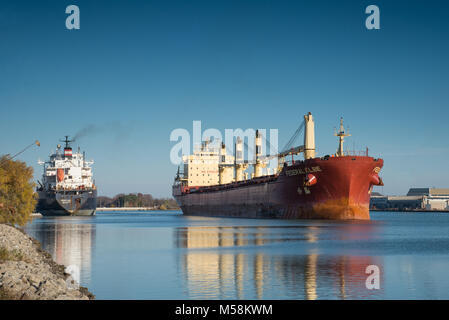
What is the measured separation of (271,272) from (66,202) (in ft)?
208

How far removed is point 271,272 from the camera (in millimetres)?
17594

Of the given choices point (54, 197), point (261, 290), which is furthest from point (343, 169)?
point (54, 197)

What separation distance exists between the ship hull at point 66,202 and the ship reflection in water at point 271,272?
5280 cm

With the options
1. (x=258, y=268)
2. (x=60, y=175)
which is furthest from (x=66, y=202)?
(x=258, y=268)

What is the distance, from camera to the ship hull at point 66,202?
3005 inches

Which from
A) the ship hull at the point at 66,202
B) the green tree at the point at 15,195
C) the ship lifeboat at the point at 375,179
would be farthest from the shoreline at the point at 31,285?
the ship hull at the point at 66,202

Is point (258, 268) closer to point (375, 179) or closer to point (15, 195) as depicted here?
point (15, 195)

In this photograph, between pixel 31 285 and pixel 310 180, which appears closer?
pixel 31 285

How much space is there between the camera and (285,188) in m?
51.6

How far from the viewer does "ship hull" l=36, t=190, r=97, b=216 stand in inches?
3005

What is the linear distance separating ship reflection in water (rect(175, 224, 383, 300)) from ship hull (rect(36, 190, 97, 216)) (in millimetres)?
52798

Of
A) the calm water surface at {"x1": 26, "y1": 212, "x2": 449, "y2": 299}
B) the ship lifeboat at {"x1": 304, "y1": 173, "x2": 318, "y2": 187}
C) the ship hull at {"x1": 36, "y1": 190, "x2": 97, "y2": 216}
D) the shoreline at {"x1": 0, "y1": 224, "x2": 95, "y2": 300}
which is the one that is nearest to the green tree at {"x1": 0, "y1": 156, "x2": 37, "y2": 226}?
the calm water surface at {"x1": 26, "y1": 212, "x2": 449, "y2": 299}

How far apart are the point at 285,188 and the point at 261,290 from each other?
37.5 m
